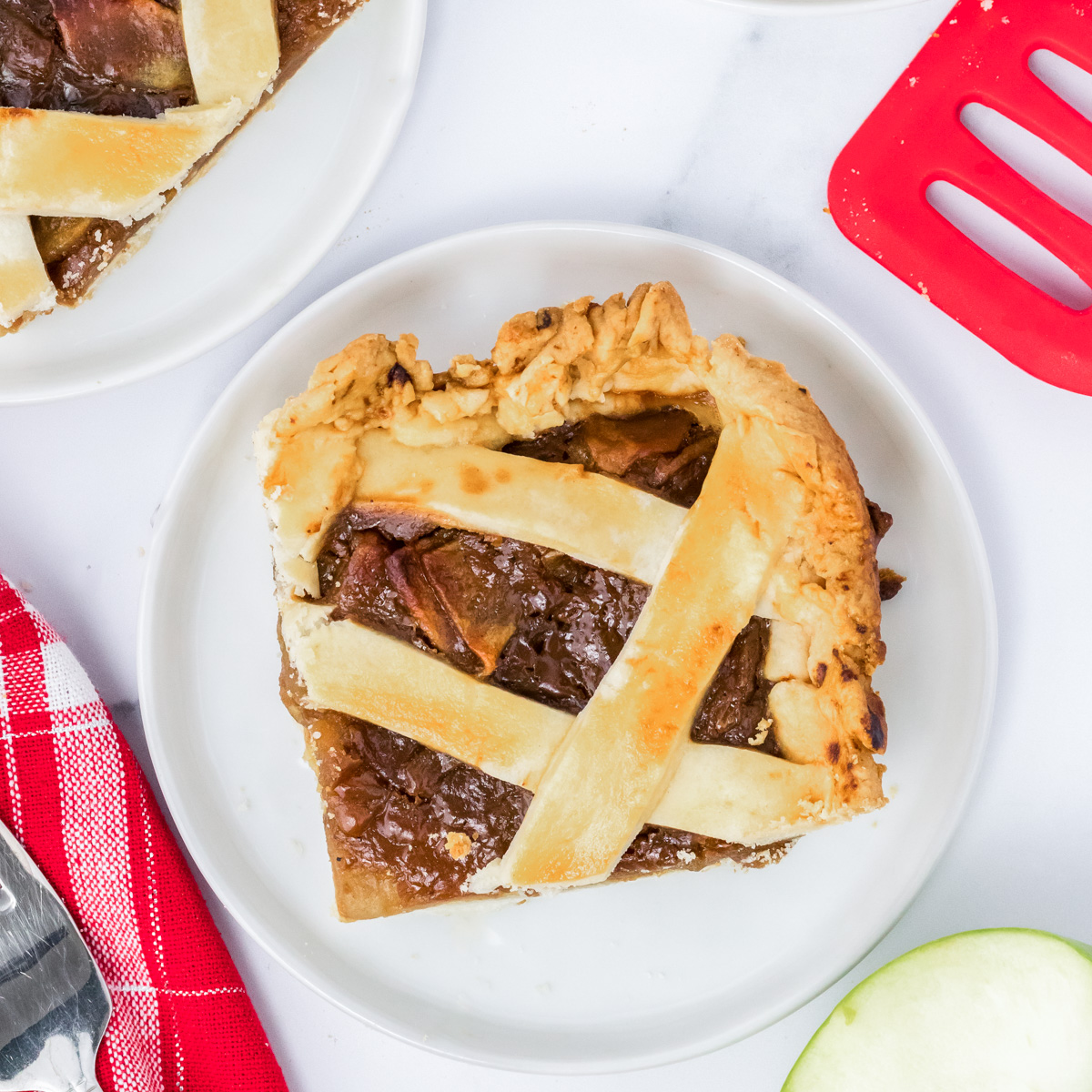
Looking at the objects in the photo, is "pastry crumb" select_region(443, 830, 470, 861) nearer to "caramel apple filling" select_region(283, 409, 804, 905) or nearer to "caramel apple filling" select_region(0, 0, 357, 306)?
"caramel apple filling" select_region(283, 409, 804, 905)

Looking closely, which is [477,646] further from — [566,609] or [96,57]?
[96,57]

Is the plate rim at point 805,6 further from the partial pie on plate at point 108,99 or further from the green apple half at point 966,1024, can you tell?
the green apple half at point 966,1024

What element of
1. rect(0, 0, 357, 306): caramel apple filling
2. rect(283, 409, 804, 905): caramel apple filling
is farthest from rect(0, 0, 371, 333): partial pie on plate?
rect(283, 409, 804, 905): caramel apple filling

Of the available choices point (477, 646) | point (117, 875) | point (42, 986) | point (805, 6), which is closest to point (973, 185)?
point (805, 6)

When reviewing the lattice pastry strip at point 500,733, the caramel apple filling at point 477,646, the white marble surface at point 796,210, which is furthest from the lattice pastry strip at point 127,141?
the lattice pastry strip at point 500,733

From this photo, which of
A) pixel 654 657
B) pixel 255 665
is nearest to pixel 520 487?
pixel 654 657

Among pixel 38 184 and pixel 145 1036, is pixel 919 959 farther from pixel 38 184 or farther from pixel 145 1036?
pixel 38 184
